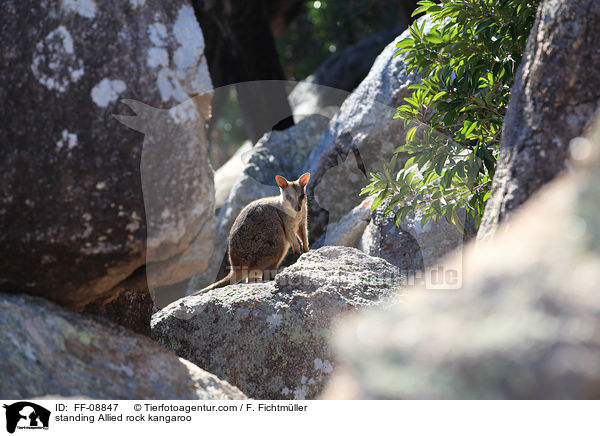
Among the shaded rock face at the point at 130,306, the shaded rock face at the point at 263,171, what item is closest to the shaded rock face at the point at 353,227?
the shaded rock face at the point at 263,171

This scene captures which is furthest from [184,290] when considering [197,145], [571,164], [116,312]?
[571,164]

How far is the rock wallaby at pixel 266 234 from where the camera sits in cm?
600

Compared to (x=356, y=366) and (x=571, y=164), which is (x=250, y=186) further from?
(x=356, y=366)

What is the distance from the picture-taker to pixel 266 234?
19.8 ft

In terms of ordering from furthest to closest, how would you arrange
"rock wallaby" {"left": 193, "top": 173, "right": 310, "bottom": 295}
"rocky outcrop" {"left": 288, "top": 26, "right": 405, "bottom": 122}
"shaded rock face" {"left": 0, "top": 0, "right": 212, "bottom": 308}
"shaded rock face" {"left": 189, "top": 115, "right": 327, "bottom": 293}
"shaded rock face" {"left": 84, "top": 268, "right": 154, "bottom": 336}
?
"rocky outcrop" {"left": 288, "top": 26, "right": 405, "bottom": 122} → "shaded rock face" {"left": 189, "top": 115, "right": 327, "bottom": 293} → "rock wallaby" {"left": 193, "top": 173, "right": 310, "bottom": 295} → "shaded rock face" {"left": 84, "top": 268, "right": 154, "bottom": 336} → "shaded rock face" {"left": 0, "top": 0, "right": 212, "bottom": 308}

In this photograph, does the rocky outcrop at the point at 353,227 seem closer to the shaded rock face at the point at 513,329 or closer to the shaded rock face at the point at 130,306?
the shaded rock face at the point at 130,306

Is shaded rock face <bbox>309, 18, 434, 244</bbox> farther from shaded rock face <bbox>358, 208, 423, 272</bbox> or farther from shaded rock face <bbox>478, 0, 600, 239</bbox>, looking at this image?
shaded rock face <bbox>478, 0, 600, 239</bbox>

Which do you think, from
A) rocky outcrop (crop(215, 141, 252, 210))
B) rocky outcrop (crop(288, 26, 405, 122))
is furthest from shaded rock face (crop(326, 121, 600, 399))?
rocky outcrop (crop(288, 26, 405, 122))

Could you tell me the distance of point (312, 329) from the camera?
387 cm

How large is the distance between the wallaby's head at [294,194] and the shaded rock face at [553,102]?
3.48m

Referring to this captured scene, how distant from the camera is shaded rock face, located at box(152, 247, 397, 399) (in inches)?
149

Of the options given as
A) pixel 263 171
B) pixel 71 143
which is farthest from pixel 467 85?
pixel 263 171
